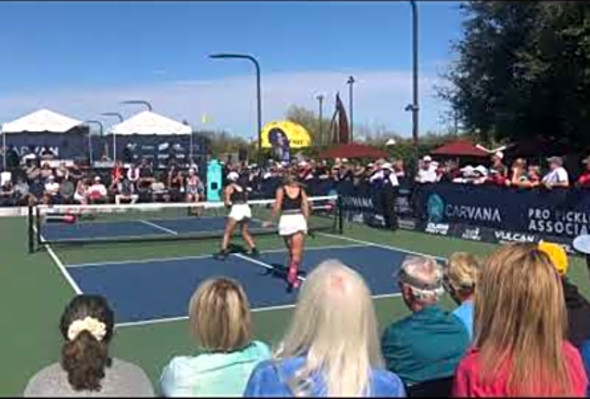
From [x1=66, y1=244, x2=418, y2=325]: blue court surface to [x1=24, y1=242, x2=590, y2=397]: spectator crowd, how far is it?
5953mm

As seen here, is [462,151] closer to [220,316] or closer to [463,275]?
[463,275]

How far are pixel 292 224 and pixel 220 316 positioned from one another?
874cm

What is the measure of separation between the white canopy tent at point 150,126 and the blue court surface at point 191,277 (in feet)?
64.5

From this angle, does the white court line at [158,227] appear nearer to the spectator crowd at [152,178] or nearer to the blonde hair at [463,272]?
the spectator crowd at [152,178]

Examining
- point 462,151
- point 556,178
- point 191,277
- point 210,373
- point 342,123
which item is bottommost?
point 191,277

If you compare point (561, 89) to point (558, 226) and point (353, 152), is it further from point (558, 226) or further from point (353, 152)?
point (558, 226)

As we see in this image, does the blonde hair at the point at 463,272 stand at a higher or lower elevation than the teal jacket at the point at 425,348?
higher

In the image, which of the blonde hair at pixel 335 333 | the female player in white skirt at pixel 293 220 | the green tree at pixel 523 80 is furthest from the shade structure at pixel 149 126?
the blonde hair at pixel 335 333

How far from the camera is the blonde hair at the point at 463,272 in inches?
206

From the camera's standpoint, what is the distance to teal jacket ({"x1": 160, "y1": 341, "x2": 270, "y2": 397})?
143 inches

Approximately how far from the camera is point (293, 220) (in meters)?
12.6

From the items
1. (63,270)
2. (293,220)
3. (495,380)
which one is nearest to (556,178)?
(293,220)

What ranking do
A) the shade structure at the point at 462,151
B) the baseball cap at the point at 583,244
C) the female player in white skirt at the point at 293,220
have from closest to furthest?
the baseball cap at the point at 583,244
the female player in white skirt at the point at 293,220
the shade structure at the point at 462,151

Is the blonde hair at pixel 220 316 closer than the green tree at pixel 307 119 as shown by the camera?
Yes
